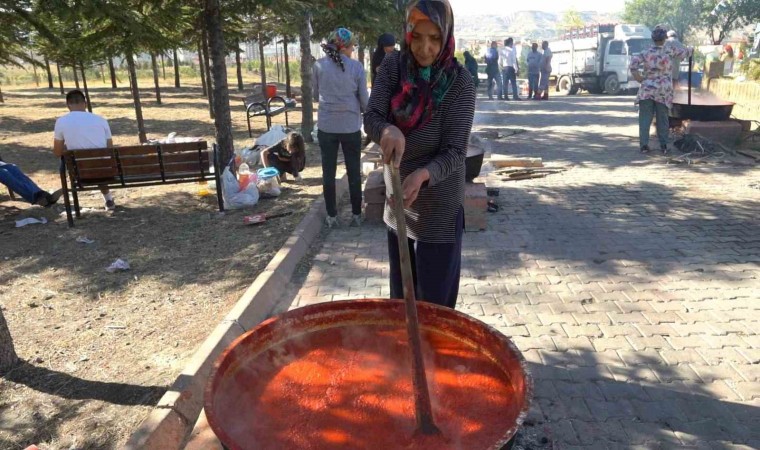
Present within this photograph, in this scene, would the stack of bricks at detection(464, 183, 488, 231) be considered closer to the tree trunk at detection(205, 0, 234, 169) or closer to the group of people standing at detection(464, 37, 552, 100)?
the tree trunk at detection(205, 0, 234, 169)

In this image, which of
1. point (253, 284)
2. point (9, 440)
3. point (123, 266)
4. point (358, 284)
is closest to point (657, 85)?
point (358, 284)

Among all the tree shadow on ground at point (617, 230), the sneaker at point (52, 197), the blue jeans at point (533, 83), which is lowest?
the tree shadow on ground at point (617, 230)

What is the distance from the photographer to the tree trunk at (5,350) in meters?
3.22

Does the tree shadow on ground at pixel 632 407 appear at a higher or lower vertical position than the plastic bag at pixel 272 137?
lower

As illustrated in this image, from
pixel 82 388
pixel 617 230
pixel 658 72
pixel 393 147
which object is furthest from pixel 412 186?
pixel 658 72

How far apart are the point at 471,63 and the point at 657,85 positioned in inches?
419

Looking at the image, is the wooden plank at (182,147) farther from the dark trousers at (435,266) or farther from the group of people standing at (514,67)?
the group of people standing at (514,67)

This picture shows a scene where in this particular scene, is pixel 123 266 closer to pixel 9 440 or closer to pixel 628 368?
pixel 9 440

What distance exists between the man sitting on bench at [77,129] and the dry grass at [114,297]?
0.88 m

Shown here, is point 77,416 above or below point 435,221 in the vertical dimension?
below

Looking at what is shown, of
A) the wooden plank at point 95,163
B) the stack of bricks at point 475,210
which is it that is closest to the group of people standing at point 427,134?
the stack of bricks at point 475,210

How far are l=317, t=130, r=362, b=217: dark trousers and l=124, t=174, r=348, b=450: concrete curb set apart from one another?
23.8 inches

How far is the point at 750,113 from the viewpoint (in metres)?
11.7

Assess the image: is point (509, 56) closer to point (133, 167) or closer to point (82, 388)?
point (133, 167)
